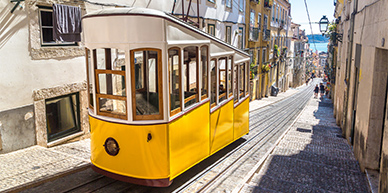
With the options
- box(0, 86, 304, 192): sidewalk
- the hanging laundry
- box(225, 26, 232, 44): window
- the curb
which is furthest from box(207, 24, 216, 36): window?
the curb

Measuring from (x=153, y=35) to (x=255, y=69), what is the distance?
2305 centimetres

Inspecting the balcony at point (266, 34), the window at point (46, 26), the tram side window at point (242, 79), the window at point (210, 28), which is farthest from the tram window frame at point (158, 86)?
the balcony at point (266, 34)

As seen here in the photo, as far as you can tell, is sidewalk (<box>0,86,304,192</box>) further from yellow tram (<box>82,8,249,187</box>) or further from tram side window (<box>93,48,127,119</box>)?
tram side window (<box>93,48,127,119</box>)

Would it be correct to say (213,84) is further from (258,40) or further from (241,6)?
(258,40)

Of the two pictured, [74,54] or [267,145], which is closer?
[74,54]

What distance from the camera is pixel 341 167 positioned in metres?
8.39

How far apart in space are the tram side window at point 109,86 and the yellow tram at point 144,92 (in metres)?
0.01

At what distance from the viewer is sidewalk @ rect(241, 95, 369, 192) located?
6930 millimetres

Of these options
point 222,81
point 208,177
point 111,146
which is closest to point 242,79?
point 222,81

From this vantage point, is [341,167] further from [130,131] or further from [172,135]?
[130,131]

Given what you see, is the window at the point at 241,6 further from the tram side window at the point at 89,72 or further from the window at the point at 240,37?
the tram side window at the point at 89,72

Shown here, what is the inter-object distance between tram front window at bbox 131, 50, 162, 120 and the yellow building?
19932mm

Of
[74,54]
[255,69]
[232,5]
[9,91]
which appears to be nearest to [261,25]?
[255,69]

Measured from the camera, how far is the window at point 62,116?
969 centimetres
